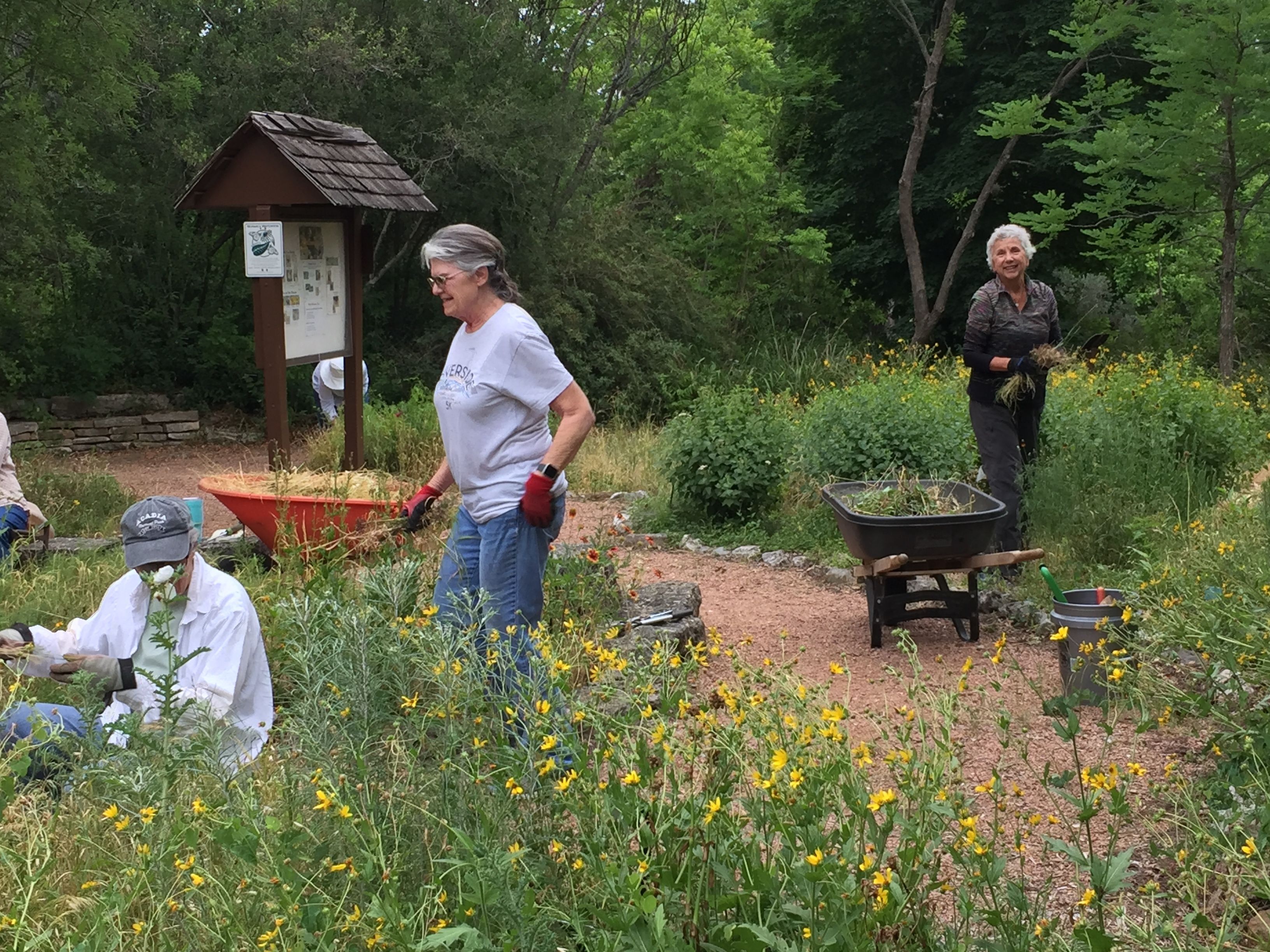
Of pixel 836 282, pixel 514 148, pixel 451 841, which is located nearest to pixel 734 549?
pixel 451 841

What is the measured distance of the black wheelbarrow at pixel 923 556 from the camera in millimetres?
5918

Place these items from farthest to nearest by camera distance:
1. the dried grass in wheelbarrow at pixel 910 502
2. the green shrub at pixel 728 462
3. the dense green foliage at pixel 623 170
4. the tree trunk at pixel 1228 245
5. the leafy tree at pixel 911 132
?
the leafy tree at pixel 911 132
the dense green foliage at pixel 623 170
the tree trunk at pixel 1228 245
the green shrub at pixel 728 462
the dried grass in wheelbarrow at pixel 910 502

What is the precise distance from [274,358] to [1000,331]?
419 centimetres

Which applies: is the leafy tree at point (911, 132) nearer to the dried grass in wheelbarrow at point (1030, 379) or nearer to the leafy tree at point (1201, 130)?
the leafy tree at point (1201, 130)

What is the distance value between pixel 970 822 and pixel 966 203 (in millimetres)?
20311

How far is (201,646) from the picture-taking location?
3.61 meters

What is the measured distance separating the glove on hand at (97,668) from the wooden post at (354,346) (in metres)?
5.17

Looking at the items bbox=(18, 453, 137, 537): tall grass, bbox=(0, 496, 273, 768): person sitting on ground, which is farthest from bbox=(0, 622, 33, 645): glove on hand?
bbox=(18, 453, 137, 537): tall grass

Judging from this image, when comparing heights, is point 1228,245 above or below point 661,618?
above

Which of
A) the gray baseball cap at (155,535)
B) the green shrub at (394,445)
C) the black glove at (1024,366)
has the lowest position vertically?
the green shrub at (394,445)

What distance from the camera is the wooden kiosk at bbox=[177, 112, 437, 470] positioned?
7.89m

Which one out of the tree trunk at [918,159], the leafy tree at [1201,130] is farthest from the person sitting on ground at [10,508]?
the tree trunk at [918,159]

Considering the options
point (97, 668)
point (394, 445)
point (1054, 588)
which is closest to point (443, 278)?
point (97, 668)

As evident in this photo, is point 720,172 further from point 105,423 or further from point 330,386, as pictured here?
point 330,386
